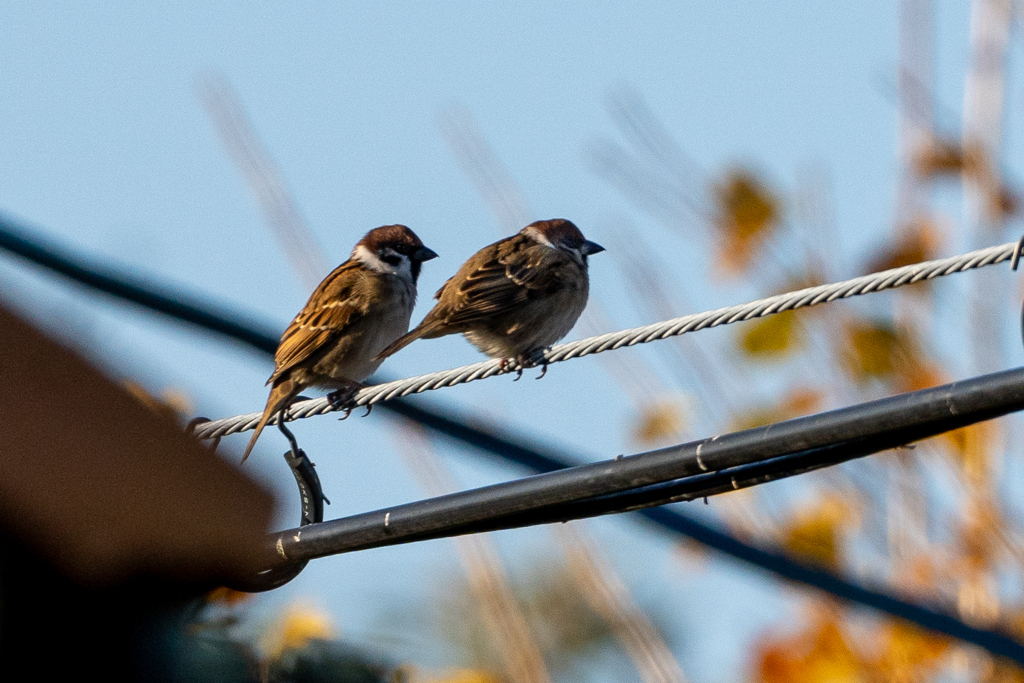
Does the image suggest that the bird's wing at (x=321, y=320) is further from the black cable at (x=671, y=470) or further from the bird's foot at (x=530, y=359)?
the black cable at (x=671, y=470)

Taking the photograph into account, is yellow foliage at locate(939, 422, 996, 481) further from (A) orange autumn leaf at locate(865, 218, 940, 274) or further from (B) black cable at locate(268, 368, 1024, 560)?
(B) black cable at locate(268, 368, 1024, 560)

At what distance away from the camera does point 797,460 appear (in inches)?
121

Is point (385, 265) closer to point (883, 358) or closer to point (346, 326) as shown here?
point (346, 326)

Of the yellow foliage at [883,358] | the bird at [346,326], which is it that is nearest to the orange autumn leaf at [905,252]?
the yellow foliage at [883,358]

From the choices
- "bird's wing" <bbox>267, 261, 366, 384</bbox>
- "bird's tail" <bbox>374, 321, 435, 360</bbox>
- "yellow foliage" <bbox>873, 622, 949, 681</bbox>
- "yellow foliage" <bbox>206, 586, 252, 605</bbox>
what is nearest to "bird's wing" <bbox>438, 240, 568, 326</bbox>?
"bird's tail" <bbox>374, 321, 435, 360</bbox>

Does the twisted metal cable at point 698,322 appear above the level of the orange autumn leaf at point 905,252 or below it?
above

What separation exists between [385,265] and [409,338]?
899mm

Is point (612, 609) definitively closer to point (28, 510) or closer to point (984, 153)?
point (984, 153)

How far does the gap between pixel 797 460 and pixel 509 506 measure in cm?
71

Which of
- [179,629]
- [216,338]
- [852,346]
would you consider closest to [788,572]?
[216,338]

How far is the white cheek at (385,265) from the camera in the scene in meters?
6.96

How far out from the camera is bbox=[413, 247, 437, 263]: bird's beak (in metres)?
7.19

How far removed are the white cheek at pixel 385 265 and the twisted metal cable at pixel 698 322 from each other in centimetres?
209

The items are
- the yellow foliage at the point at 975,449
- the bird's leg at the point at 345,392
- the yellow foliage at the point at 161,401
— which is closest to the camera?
the yellow foliage at the point at 161,401
